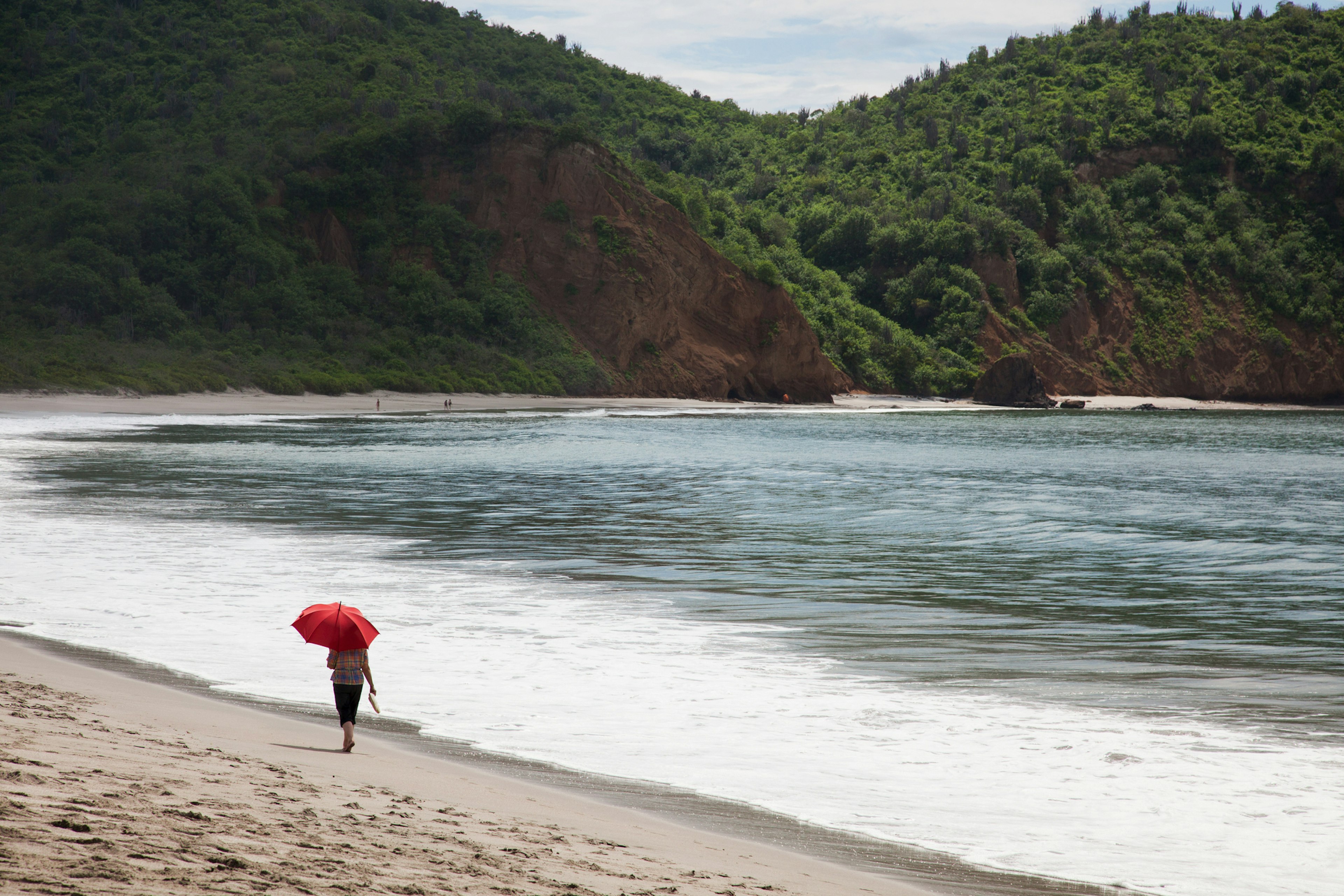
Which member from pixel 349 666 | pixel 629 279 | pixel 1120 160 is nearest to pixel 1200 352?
pixel 1120 160

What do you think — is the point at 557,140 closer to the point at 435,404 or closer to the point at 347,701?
the point at 435,404

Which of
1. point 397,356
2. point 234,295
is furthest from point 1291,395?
point 234,295

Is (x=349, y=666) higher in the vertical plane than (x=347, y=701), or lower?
higher

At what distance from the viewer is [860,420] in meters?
68.6

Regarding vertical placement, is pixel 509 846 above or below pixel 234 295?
below

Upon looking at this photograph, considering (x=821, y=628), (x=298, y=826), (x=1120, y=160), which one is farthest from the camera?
(x=1120, y=160)

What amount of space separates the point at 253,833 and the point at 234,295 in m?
75.3

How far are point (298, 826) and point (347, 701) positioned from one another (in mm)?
2080

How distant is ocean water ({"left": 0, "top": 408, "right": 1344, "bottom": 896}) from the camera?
6254 millimetres

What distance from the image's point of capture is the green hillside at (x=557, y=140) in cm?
7262

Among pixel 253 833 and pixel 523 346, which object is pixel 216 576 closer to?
pixel 253 833

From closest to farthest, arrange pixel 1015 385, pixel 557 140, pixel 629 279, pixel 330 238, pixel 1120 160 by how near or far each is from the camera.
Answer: pixel 330 238, pixel 629 279, pixel 557 140, pixel 1015 385, pixel 1120 160

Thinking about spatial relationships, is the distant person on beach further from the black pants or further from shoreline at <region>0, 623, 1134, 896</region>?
shoreline at <region>0, 623, 1134, 896</region>

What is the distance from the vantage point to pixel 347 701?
258 inches
